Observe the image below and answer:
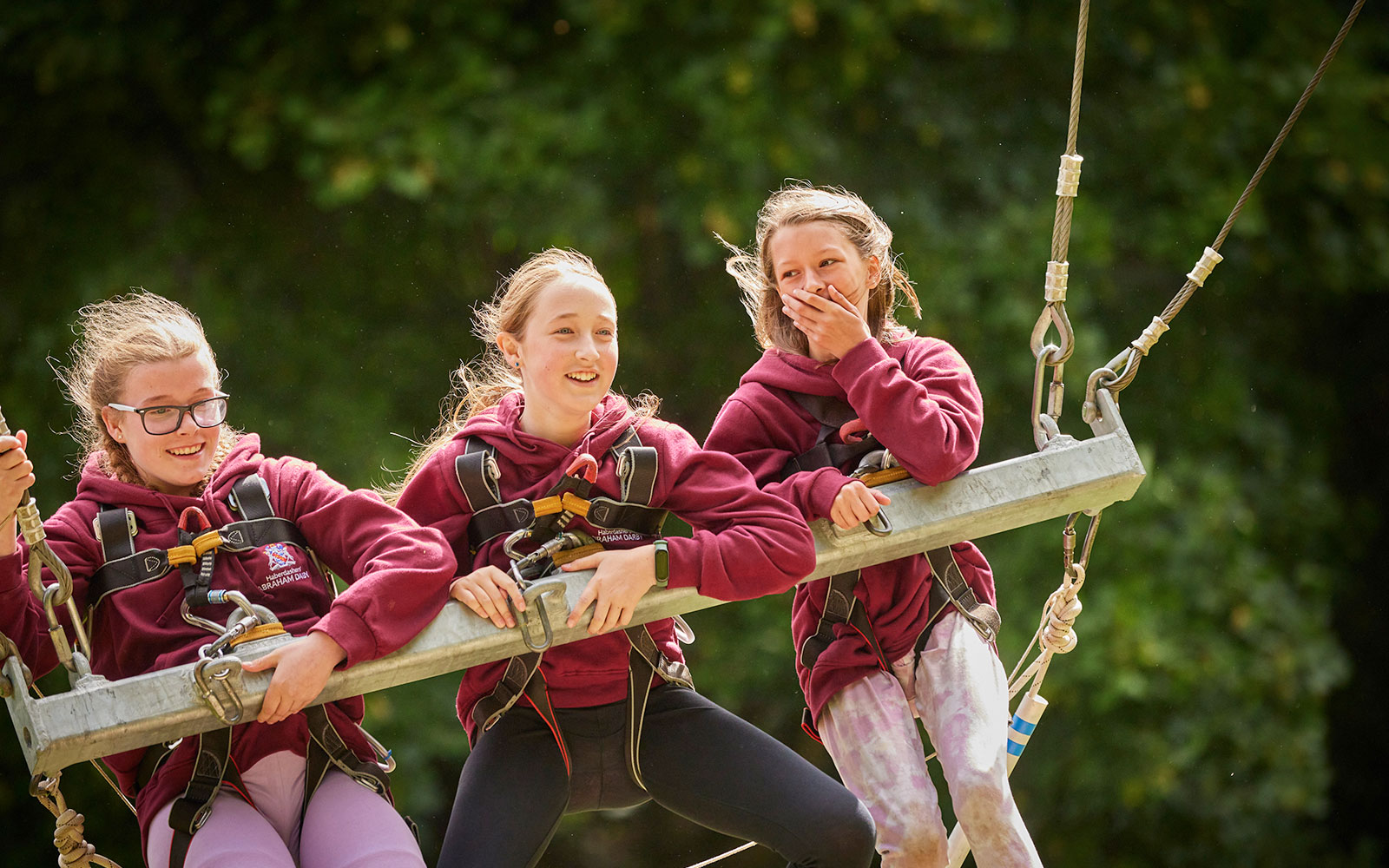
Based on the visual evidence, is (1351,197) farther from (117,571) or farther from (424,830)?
(117,571)

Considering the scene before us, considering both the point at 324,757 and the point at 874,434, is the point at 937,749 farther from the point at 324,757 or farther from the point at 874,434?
the point at 324,757

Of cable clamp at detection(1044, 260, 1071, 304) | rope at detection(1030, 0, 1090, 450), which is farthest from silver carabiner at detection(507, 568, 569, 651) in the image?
cable clamp at detection(1044, 260, 1071, 304)

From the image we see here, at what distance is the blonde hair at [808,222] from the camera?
272 cm

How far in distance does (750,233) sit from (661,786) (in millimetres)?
3114

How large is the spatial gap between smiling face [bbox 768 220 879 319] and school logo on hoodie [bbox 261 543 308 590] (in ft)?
3.28

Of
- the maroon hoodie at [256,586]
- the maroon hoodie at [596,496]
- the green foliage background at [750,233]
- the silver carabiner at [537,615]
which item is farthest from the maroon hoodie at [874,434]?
the green foliage background at [750,233]

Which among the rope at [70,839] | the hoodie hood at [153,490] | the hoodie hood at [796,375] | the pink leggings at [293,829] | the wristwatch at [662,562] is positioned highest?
the hoodie hood at [796,375]

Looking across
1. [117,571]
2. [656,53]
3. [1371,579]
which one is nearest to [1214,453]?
[1371,579]

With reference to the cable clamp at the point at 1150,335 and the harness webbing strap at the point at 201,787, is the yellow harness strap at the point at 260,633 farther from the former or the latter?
the cable clamp at the point at 1150,335

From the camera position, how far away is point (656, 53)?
543cm

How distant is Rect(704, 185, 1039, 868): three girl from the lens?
2.40 metres

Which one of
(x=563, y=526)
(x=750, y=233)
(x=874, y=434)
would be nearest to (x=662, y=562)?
(x=563, y=526)

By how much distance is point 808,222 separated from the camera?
2689mm

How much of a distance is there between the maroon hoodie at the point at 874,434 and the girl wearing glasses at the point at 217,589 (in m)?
0.66
